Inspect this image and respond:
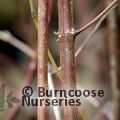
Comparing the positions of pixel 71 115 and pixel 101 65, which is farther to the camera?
pixel 101 65

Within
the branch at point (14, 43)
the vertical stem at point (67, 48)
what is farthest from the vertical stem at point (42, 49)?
the branch at point (14, 43)

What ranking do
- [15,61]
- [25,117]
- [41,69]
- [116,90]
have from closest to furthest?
[41,69] < [116,90] < [25,117] < [15,61]

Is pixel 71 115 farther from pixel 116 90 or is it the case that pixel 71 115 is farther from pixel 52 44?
pixel 52 44

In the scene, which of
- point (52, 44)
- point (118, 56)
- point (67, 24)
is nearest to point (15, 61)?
point (52, 44)

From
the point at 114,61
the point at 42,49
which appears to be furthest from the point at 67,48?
the point at 114,61

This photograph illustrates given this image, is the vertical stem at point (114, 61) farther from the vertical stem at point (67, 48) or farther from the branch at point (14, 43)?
the vertical stem at point (67, 48)

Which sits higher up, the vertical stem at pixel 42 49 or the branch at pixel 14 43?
the branch at pixel 14 43

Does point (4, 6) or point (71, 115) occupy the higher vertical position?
point (4, 6)
